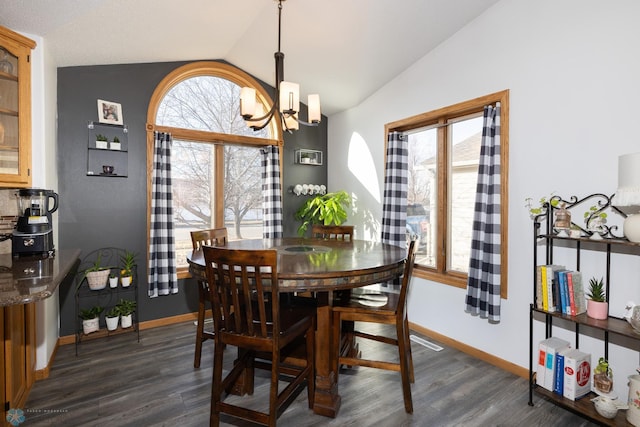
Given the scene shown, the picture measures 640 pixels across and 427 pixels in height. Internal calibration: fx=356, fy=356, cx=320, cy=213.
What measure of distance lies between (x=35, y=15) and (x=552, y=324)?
3917mm

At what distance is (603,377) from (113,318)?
3677 mm

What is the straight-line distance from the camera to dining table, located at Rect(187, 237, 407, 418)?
181 cm

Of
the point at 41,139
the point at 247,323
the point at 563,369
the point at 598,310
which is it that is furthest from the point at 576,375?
the point at 41,139

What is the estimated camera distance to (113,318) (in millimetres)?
3230

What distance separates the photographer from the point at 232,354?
9.64 ft

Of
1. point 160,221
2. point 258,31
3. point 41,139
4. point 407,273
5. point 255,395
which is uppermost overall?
point 258,31

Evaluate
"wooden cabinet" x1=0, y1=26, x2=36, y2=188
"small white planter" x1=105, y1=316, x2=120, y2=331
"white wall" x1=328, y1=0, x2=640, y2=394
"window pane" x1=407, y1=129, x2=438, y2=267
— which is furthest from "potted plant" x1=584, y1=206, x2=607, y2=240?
"small white planter" x1=105, y1=316, x2=120, y2=331

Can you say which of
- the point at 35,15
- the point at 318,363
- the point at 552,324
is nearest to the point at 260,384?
the point at 318,363

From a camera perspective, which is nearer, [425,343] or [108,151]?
[425,343]

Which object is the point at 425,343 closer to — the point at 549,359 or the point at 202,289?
the point at 549,359

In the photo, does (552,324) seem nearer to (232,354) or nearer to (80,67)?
(232,354)

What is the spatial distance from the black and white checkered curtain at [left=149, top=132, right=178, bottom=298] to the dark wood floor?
73 centimetres

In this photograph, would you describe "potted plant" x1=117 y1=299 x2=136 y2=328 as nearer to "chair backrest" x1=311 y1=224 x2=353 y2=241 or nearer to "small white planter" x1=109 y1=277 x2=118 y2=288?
"small white planter" x1=109 y1=277 x2=118 y2=288

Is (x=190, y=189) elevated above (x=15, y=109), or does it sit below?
below
